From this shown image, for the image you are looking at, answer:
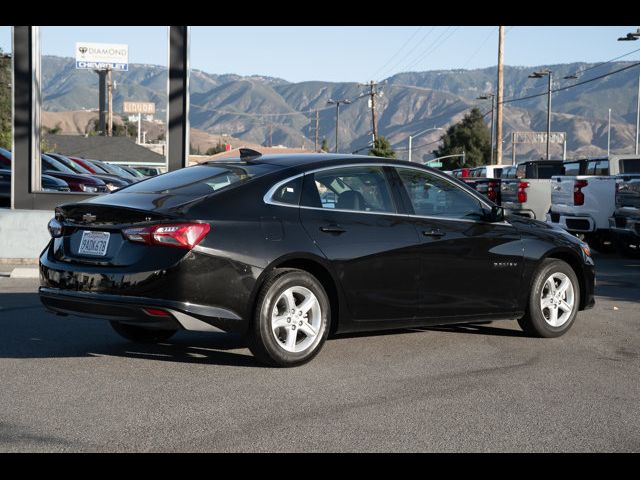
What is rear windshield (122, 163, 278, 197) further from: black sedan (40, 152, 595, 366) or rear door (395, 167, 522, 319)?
rear door (395, 167, 522, 319)

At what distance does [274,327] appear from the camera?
7016 mm

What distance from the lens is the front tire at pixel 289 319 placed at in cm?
695

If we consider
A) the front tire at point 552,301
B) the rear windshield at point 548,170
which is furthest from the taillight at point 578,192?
the rear windshield at point 548,170

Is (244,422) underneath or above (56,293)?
underneath

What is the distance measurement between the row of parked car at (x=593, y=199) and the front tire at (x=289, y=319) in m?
6.91

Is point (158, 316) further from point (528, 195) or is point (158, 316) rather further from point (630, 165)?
point (528, 195)

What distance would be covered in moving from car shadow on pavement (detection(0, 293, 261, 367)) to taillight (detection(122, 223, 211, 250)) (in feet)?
3.54

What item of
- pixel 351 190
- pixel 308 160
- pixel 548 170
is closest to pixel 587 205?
pixel 351 190

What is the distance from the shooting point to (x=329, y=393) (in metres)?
6.35

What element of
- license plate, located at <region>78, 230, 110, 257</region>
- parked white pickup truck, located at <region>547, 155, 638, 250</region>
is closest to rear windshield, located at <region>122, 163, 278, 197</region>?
license plate, located at <region>78, 230, 110, 257</region>
